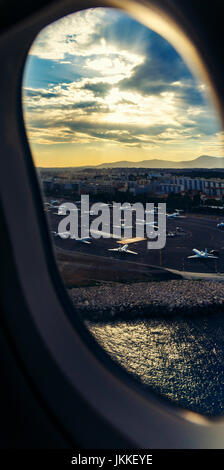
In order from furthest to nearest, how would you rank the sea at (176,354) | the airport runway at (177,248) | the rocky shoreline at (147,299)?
the airport runway at (177,248) → the rocky shoreline at (147,299) → the sea at (176,354)

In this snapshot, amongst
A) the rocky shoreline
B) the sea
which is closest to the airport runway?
the rocky shoreline

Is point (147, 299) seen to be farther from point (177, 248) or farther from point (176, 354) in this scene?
point (177, 248)

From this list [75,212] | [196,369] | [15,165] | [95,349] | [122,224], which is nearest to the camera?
[15,165]

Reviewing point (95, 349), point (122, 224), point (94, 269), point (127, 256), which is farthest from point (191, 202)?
point (95, 349)

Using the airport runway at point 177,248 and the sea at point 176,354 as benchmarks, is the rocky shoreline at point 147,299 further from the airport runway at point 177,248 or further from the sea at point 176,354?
the airport runway at point 177,248

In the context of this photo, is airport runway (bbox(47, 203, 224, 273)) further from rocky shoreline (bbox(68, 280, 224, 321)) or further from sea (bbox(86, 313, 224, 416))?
sea (bbox(86, 313, 224, 416))

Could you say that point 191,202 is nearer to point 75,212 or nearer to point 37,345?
point 75,212

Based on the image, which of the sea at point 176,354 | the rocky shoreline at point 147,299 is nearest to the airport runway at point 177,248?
the rocky shoreline at point 147,299
